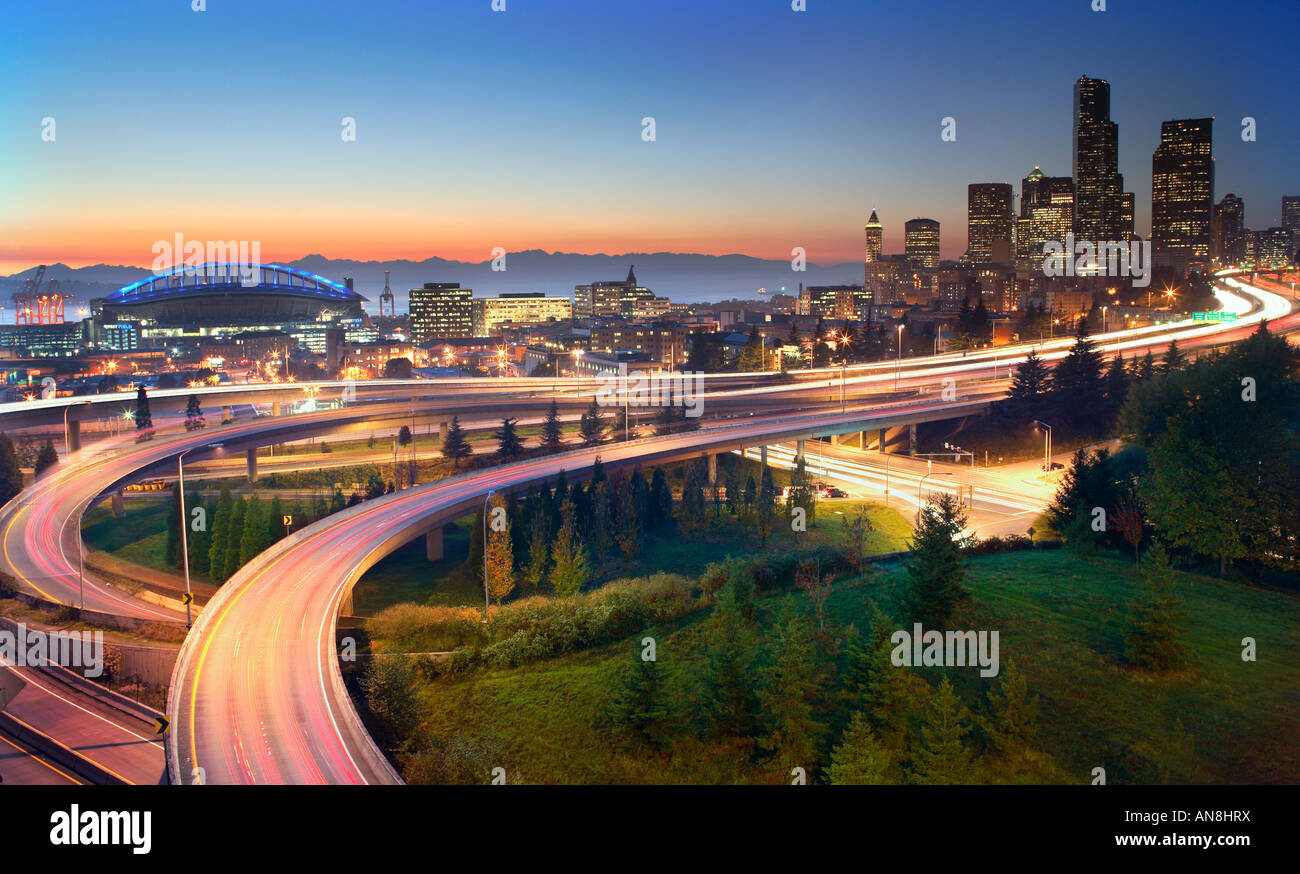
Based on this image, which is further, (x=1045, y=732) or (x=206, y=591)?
(x=206, y=591)

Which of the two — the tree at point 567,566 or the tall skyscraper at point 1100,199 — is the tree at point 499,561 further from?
the tall skyscraper at point 1100,199

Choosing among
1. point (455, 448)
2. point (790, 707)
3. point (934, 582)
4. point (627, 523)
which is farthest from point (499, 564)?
point (455, 448)

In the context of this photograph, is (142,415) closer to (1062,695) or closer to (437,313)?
(1062,695)

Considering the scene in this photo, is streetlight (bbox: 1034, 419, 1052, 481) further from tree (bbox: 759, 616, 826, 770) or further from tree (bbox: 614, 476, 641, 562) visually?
tree (bbox: 759, 616, 826, 770)

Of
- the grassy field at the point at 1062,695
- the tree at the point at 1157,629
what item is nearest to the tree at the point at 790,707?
the grassy field at the point at 1062,695

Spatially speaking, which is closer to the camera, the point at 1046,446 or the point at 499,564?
the point at 499,564
